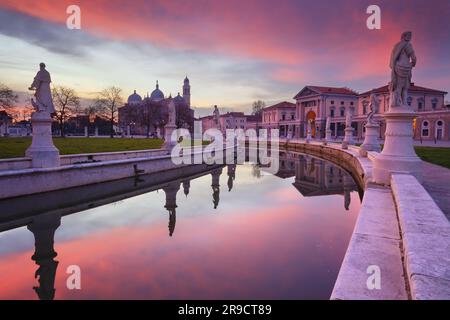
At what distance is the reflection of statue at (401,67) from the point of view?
6.95m

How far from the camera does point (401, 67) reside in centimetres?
712

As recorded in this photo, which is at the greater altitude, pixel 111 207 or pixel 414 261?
pixel 414 261

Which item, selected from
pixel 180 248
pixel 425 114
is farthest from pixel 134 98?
pixel 180 248

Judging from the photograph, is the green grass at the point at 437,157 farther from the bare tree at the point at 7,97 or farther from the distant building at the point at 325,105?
the distant building at the point at 325,105

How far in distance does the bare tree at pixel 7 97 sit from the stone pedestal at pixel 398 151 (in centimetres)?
5243

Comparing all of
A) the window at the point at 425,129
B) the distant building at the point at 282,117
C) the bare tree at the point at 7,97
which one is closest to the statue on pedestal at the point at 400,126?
the bare tree at the point at 7,97

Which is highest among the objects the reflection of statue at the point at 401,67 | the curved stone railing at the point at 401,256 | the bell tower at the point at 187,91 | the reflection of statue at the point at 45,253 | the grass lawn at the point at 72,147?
the bell tower at the point at 187,91

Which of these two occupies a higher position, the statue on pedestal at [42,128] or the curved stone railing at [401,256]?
the statue on pedestal at [42,128]

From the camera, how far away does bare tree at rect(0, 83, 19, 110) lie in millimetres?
44719

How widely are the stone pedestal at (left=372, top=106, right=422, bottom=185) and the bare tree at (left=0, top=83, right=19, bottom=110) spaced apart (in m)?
52.4

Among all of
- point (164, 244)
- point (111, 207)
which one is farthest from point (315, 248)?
point (111, 207)

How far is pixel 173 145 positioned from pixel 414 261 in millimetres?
17837
